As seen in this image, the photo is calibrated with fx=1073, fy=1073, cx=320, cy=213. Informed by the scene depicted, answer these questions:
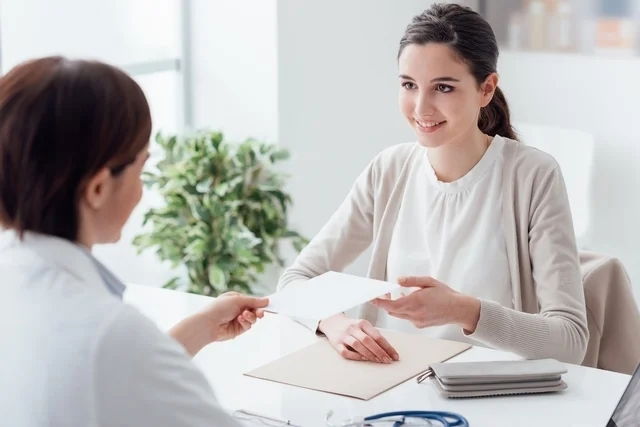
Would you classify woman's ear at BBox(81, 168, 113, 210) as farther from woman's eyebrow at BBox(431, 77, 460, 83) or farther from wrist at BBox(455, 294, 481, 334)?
woman's eyebrow at BBox(431, 77, 460, 83)

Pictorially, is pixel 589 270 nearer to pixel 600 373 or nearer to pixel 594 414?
pixel 600 373

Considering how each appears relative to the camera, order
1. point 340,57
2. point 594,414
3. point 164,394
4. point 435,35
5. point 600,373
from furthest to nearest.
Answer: point 340,57 < point 435,35 < point 600,373 < point 594,414 < point 164,394

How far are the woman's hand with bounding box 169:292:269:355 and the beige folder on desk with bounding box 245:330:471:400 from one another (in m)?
0.12

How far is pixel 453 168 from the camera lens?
2479 millimetres

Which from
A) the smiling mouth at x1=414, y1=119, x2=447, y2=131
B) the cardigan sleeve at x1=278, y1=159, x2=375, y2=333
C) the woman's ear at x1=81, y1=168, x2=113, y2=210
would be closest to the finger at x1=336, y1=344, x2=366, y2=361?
the cardigan sleeve at x1=278, y1=159, x2=375, y2=333

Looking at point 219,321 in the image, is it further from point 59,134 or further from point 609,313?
point 609,313

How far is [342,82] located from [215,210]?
80 cm

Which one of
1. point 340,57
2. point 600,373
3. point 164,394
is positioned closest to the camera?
point 164,394

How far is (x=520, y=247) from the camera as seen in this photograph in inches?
93.4

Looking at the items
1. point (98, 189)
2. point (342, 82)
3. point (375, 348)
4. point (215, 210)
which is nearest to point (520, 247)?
point (375, 348)

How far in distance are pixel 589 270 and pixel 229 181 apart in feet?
6.27

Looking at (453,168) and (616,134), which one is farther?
(616,134)

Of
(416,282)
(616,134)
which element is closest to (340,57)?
(616,134)

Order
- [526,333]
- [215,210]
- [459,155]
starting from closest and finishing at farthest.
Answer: [526,333] < [459,155] < [215,210]
